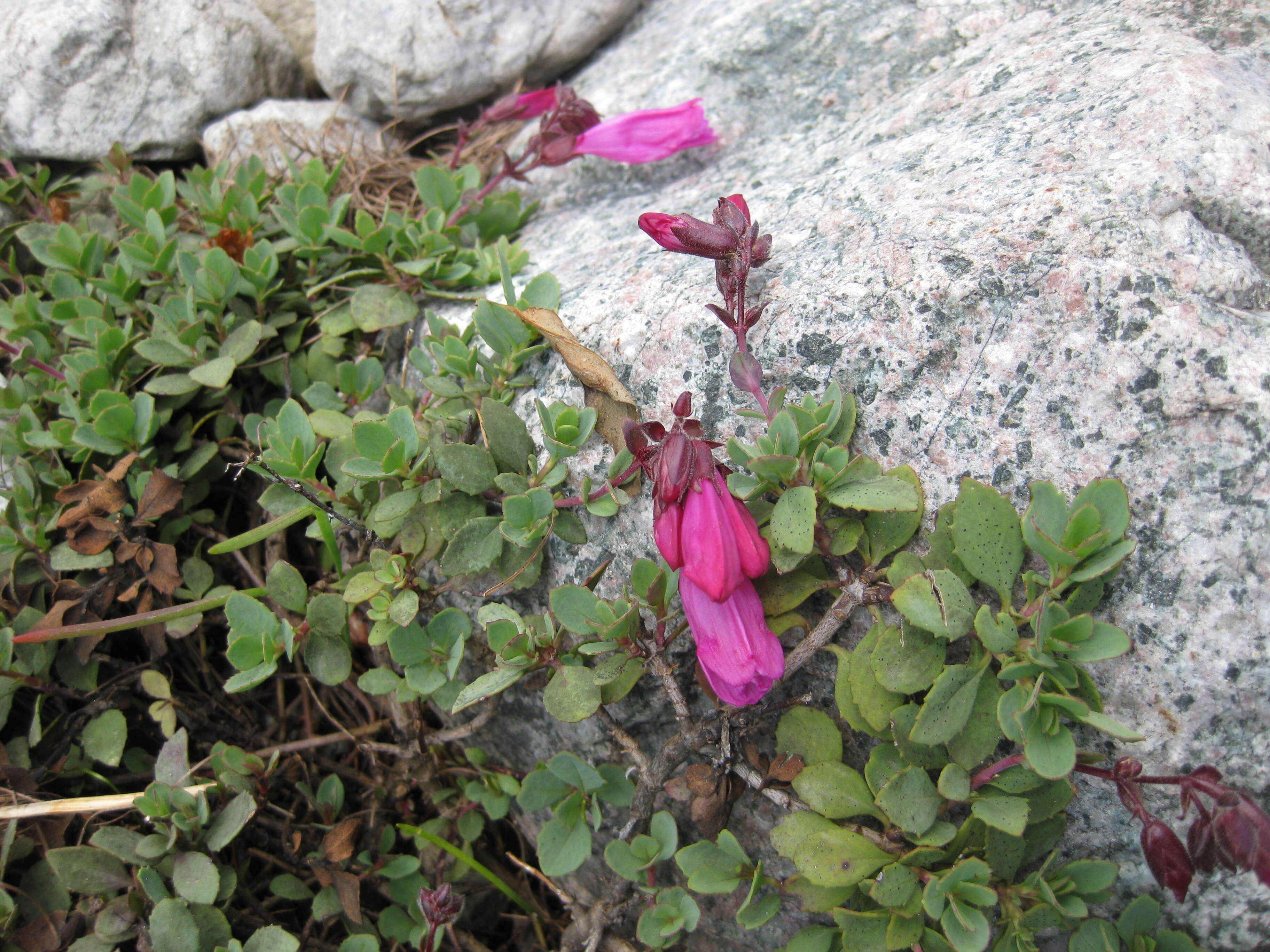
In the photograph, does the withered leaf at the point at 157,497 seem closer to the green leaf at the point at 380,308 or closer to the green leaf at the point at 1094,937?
the green leaf at the point at 380,308

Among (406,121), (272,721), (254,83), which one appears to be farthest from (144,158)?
(272,721)

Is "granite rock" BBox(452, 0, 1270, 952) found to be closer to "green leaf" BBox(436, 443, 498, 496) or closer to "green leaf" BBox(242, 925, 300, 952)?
"green leaf" BBox(436, 443, 498, 496)

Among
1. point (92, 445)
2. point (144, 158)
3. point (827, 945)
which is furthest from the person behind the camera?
point (144, 158)

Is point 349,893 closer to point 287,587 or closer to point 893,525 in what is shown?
point 287,587

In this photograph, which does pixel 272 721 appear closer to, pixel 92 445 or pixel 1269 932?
pixel 92 445

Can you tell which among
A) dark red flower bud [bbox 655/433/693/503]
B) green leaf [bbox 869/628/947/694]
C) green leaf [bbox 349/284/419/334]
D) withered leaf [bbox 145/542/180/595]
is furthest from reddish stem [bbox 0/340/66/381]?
green leaf [bbox 869/628/947/694]

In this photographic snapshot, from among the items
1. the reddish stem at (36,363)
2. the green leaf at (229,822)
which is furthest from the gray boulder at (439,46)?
the green leaf at (229,822)
